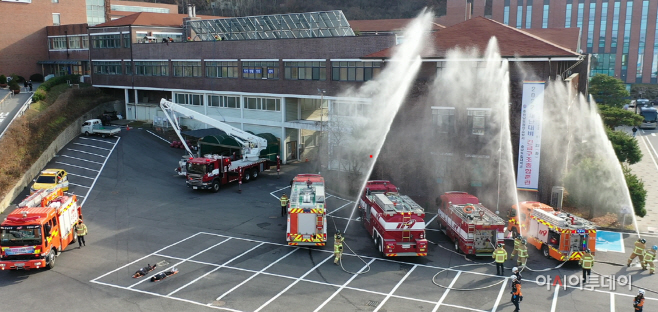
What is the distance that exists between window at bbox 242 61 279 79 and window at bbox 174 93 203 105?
710 centimetres

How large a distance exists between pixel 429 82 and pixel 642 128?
161 ft

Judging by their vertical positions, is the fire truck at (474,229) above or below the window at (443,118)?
below

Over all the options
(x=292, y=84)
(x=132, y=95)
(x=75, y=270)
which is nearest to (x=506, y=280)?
(x=75, y=270)

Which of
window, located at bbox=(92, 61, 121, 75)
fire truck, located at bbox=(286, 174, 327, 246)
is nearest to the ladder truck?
fire truck, located at bbox=(286, 174, 327, 246)

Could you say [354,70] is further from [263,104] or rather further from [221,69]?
[221,69]

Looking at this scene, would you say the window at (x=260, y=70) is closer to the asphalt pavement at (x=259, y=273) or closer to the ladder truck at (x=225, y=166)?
the ladder truck at (x=225, y=166)

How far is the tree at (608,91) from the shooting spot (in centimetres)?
6850

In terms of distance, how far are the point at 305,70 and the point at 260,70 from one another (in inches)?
211

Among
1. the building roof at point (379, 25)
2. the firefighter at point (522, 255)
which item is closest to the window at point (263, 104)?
the building roof at point (379, 25)

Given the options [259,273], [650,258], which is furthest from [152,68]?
[650,258]

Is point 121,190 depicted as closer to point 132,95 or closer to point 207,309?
point 207,309

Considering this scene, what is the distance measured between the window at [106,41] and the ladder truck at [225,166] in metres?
23.0

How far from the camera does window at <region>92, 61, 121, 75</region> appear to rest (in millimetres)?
59281

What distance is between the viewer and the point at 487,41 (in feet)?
99.9
